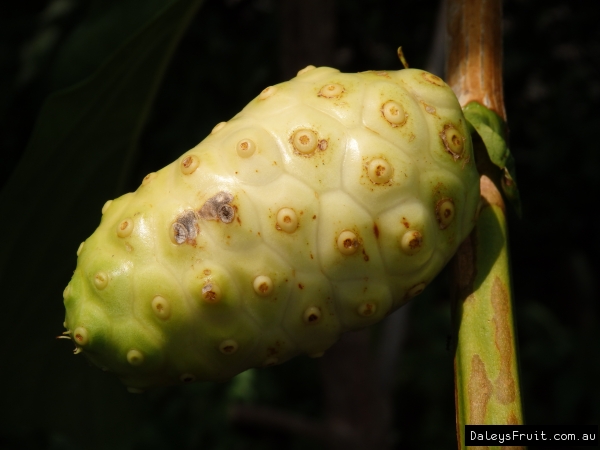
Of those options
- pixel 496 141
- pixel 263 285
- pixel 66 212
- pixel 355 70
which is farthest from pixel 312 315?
pixel 355 70

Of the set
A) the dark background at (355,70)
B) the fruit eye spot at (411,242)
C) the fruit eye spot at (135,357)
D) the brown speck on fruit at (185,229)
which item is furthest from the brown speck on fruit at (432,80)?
the dark background at (355,70)

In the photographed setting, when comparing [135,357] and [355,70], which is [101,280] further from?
[355,70]

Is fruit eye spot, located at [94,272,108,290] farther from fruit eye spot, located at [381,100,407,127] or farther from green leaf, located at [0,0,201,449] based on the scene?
green leaf, located at [0,0,201,449]

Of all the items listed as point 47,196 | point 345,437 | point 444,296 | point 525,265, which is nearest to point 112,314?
point 47,196

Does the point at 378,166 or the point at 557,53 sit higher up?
the point at 557,53

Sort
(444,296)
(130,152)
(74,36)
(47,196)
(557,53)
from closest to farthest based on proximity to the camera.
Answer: (47,196) < (130,152) < (74,36) < (557,53) < (444,296)

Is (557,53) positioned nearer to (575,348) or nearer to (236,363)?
(575,348)

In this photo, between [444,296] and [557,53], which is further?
[444,296]
